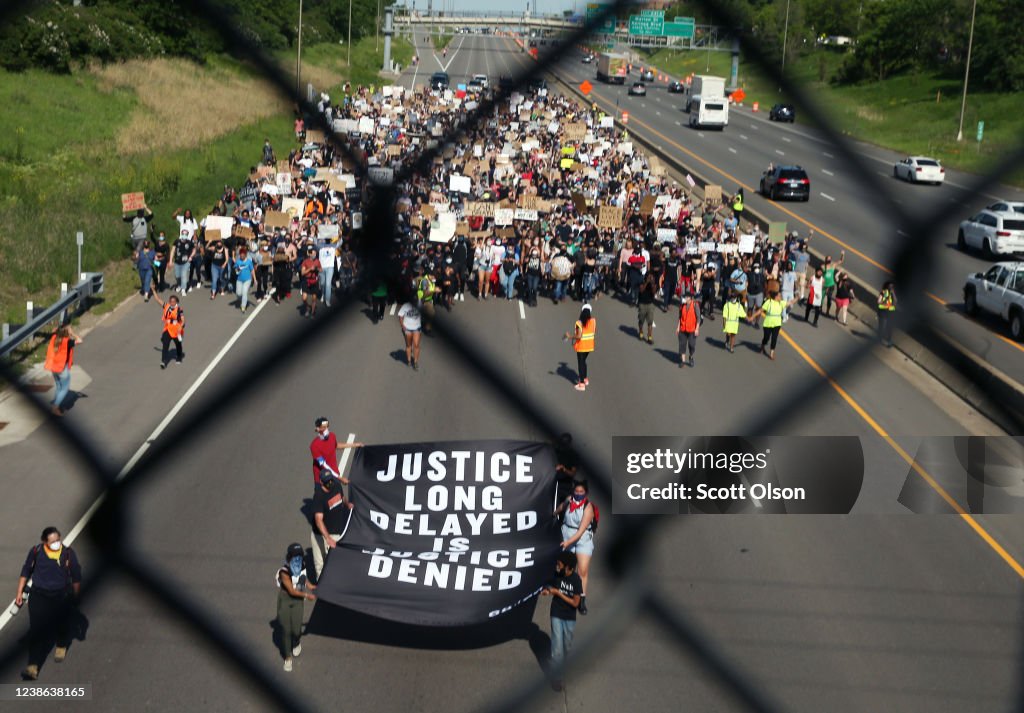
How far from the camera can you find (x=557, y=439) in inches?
91.3

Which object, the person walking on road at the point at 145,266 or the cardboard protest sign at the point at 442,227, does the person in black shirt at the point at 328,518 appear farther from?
the cardboard protest sign at the point at 442,227

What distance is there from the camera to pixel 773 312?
22.9ft

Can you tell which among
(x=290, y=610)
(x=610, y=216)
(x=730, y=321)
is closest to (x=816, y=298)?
(x=610, y=216)

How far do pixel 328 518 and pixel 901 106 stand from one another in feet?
29.0

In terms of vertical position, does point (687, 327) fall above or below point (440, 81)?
below

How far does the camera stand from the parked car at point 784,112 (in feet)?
5.47

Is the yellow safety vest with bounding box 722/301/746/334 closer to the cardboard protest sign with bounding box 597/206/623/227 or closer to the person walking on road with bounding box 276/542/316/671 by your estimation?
the person walking on road with bounding box 276/542/316/671

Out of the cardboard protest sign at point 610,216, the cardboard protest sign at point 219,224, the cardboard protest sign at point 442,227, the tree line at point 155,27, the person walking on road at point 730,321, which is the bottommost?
the person walking on road at point 730,321

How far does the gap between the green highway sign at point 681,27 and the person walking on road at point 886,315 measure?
722mm

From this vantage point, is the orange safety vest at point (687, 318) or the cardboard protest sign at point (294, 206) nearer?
the cardboard protest sign at point (294, 206)

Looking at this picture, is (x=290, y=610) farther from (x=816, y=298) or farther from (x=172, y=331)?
(x=172, y=331)

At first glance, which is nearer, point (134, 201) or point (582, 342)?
point (134, 201)

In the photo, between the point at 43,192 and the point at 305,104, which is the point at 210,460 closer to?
the point at 43,192

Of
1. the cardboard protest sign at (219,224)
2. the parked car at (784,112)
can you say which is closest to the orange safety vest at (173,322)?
the cardboard protest sign at (219,224)
